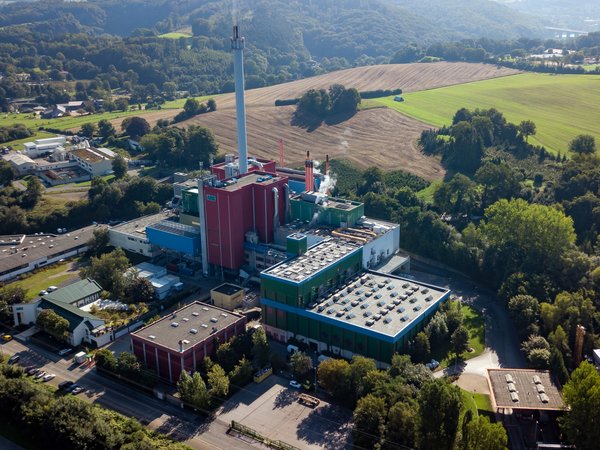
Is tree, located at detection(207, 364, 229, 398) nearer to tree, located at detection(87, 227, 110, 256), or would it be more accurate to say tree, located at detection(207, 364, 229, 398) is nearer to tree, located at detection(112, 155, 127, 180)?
tree, located at detection(87, 227, 110, 256)

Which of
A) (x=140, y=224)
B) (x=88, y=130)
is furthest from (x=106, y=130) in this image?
(x=140, y=224)

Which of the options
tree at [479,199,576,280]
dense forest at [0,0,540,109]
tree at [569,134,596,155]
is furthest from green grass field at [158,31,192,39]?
tree at [479,199,576,280]

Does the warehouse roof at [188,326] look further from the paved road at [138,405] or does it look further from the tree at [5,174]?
the tree at [5,174]

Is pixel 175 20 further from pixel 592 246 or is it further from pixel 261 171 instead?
pixel 592 246

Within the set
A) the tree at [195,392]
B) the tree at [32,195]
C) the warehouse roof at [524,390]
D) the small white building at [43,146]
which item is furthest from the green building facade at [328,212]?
the small white building at [43,146]

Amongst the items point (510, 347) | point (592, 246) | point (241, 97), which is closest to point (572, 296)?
point (510, 347)

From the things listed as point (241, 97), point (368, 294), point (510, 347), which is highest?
point (241, 97)
